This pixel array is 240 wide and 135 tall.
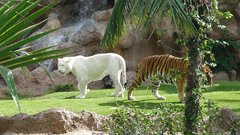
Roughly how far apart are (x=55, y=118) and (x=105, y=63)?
5.60 m

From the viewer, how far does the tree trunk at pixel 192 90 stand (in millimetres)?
4824

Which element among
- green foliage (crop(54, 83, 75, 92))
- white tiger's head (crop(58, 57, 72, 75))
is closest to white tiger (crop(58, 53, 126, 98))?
white tiger's head (crop(58, 57, 72, 75))

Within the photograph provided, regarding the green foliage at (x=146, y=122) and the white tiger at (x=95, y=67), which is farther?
the white tiger at (x=95, y=67)

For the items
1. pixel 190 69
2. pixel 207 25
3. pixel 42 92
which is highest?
pixel 207 25

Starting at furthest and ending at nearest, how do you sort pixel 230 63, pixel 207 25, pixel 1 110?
pixel 230 63, pixel 1 110, pixel 207 25

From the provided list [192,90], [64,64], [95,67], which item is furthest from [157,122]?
[95,67]

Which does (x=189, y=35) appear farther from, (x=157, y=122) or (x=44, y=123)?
(x=44, y=123)

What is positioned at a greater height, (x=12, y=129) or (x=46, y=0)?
(x=46, y=0)

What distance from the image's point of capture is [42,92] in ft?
46.9

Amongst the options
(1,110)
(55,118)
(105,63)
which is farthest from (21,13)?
(105,63)

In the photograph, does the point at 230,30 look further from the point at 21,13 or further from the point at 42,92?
the point at 21,13

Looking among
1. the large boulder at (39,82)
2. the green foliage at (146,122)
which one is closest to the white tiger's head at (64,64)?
the large boulder at (39,82)

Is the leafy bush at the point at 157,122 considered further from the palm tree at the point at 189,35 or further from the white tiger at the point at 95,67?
the white tiger at the point at 95,67

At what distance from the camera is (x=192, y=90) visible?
484 centimetres
